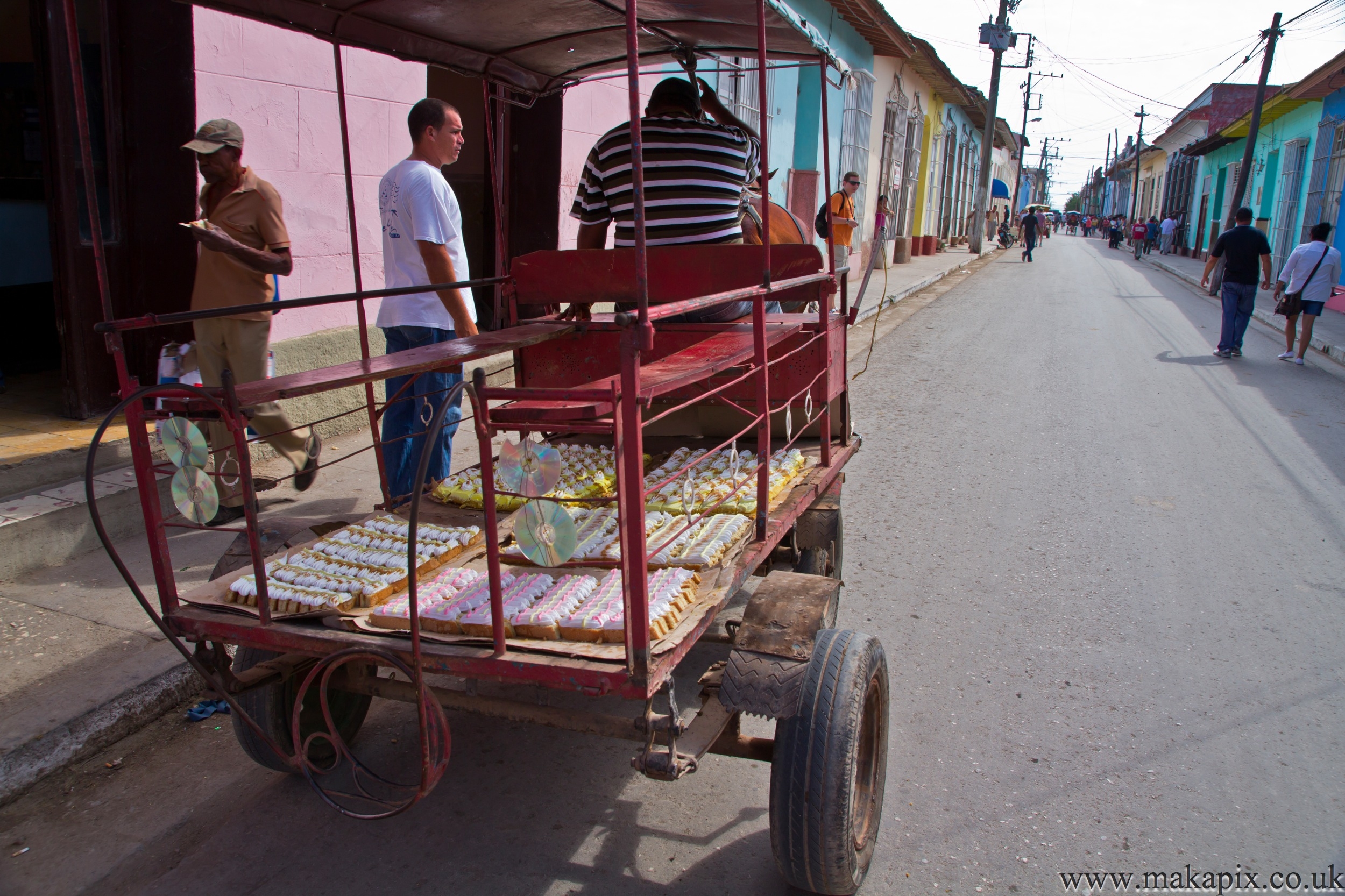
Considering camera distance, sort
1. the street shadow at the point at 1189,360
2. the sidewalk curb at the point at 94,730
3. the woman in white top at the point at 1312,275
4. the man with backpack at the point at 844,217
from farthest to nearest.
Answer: the woman in white top at the point at 1312,275 < the street shadow at the point at 1189,360 < the man with backpack at the point at 844,217 < the sidewalk curb at the point at 94,730

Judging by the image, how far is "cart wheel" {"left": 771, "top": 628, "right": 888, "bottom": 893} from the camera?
2082mm

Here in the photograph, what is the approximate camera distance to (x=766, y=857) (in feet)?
8.00

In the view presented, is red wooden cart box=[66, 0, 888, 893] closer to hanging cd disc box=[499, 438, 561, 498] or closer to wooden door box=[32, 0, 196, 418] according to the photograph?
hanging cd disc box=[499, 438, 561, 498]

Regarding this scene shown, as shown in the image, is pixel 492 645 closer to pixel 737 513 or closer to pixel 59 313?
pixel 737 513

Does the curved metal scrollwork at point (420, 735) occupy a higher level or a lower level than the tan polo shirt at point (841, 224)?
lower

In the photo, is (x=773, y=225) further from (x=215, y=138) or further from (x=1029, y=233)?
(x=1029, y=233)

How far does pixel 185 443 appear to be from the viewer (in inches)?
83.5

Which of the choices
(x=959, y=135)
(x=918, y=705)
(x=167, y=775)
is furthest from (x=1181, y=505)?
(x=959, y=135)

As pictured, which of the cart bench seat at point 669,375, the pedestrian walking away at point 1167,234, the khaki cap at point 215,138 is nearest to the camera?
the cart bench seat at point 669,375

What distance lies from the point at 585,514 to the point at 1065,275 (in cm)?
2208

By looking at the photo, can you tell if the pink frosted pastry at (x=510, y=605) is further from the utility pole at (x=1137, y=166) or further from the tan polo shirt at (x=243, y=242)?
the utility pole at (x=1137, y=166)

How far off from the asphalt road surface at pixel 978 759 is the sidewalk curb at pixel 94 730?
47mm

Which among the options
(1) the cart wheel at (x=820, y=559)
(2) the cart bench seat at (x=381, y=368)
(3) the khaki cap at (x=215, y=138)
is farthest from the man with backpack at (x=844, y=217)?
(2) the cart bench seat at (x=381, y=368)

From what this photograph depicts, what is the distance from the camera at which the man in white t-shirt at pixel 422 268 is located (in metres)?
4.00
